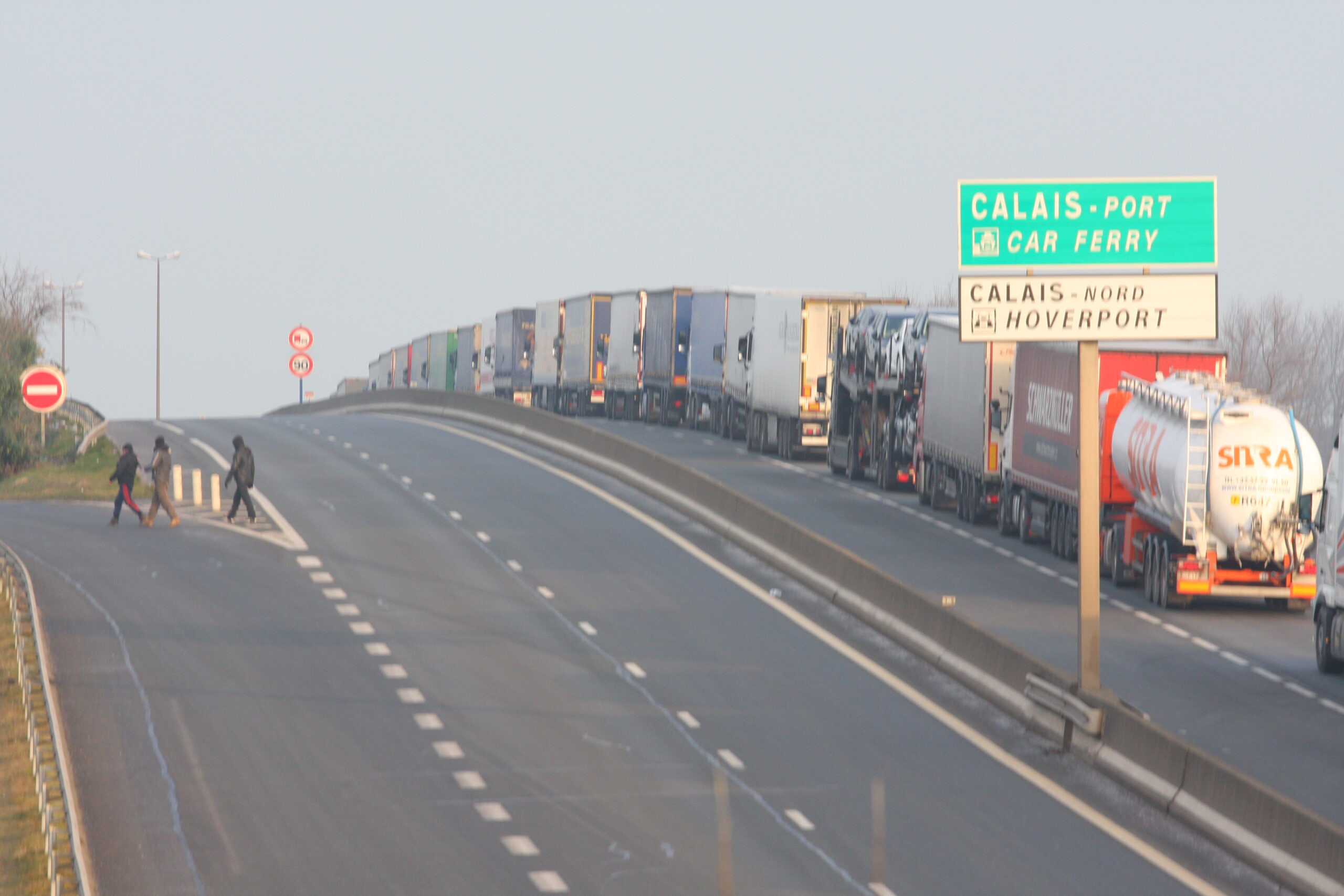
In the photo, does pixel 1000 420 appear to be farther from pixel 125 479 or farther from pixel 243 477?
pixel 125 479

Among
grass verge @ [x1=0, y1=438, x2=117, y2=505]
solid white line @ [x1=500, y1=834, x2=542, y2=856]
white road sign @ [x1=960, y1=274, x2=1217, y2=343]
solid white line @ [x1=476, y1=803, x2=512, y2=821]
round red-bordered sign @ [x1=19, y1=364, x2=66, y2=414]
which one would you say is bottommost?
solid white line @ [x1=500, y1=834, x2=542, y2=856]

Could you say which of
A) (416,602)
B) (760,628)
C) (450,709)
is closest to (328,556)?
(416,602)

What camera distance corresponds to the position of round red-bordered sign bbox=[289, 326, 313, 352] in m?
71.2

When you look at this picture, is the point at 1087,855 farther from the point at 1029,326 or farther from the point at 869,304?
the point at 869,304

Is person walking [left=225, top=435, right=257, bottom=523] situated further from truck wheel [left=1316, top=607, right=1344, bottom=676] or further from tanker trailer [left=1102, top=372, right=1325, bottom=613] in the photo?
truck wheel [left=1316, top=607, right=1344, bottom=676]

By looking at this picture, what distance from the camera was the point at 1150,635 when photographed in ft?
83.4

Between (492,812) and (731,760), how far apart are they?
302cm

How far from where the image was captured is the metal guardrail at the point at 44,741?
1354 cm

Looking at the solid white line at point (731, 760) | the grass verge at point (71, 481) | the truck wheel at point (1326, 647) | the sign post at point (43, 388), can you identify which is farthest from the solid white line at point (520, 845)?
the grass verge at point (71, 481)

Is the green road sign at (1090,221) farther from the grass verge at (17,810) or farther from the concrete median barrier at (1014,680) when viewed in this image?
the grass verge at (17,810)

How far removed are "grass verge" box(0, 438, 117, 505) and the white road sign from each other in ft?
78.5

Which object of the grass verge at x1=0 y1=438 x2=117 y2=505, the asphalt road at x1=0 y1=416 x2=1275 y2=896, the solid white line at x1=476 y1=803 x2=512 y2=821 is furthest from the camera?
the grass verge at x1=0 y1=438 x2=117 y2=505

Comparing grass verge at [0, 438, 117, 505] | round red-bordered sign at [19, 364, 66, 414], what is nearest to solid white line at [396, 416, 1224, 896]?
round red-bordered sign at [19, 364, 66, 414]

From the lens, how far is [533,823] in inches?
605
